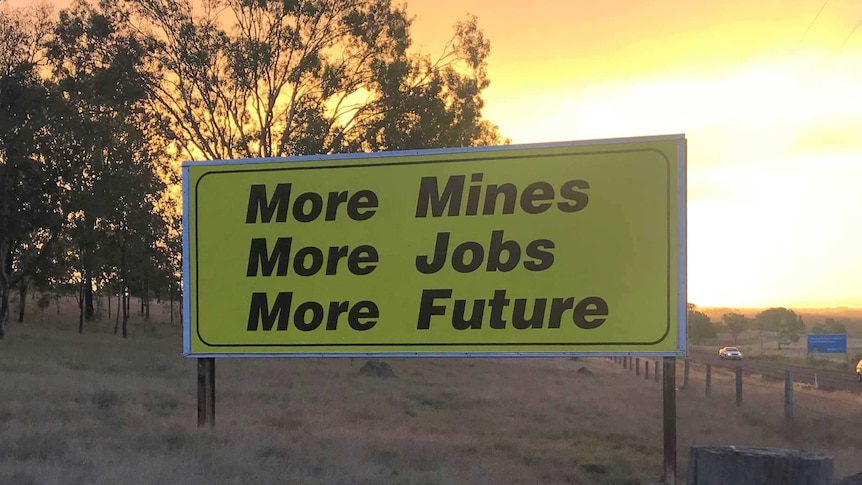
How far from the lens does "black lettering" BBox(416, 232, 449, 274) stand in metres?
9.33

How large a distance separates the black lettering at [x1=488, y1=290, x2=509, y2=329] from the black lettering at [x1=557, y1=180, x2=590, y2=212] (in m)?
1.23

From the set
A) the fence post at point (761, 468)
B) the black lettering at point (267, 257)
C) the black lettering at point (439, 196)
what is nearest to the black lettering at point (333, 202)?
the black lettering at point (267, 257)

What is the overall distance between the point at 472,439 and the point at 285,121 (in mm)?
18919

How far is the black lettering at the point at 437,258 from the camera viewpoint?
933 cm

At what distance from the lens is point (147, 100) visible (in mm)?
26516

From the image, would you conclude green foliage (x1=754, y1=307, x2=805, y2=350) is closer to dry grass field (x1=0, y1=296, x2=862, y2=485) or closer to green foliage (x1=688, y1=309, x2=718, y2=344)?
green foliage (x1=688, y1=309, x2=718, y2=344)

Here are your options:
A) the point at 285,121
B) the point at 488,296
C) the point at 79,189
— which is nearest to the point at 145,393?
the point at 488,296

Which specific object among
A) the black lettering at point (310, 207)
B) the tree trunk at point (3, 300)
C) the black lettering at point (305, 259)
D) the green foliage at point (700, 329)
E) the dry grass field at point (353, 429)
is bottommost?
the green foliage at point (700, 329)

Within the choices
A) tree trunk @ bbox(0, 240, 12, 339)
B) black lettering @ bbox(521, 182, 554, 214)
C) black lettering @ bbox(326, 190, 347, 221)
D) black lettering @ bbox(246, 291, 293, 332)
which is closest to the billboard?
tree trunk @ bbox(0, 240, 12, 339)

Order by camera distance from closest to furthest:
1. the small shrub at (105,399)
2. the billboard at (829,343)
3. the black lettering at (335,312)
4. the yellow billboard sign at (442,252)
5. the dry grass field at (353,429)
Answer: the dry grass field at (353,429)
the yellow billboard sign at (442,252)
the black lettering at (335,312)
the small shrub at (105,399)
the billboard at (829,343)

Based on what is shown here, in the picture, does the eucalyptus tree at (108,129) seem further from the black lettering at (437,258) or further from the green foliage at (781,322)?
the green foliage at (781,322)

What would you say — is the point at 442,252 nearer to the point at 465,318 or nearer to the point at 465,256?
the point at 465,256

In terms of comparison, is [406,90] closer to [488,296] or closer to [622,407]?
[622,407]

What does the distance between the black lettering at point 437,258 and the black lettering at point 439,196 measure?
29 cm
